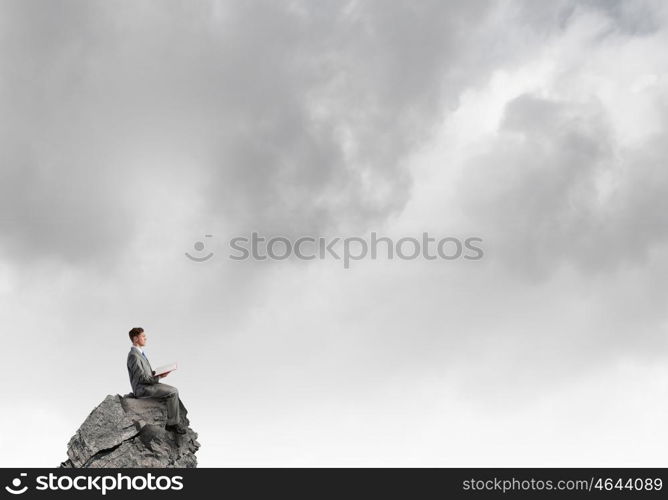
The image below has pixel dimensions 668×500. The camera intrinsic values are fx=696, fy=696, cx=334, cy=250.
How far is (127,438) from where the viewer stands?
26.6 m

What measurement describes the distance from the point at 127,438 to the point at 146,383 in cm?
231

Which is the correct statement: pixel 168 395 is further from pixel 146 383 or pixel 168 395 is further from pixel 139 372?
pixel 139 372

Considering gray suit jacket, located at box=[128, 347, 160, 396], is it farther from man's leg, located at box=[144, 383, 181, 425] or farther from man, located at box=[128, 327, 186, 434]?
man's leg, located at box=[144, 383, 181, 425]

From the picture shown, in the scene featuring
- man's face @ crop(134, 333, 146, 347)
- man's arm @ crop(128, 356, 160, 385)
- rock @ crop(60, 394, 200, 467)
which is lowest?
rock @ crop(60, 394, 200, 467)

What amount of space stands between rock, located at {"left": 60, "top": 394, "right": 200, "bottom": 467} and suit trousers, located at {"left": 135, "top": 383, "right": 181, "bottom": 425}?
449mm

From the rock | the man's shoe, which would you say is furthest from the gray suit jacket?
the man's shoe

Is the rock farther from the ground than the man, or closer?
closer

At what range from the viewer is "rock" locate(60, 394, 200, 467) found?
86.8 feet
